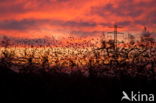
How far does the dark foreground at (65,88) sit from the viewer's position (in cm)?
597

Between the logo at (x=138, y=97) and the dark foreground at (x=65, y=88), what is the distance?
126 millimetres

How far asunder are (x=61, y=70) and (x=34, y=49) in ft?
9.44

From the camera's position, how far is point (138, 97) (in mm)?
6582

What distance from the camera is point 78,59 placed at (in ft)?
35.4

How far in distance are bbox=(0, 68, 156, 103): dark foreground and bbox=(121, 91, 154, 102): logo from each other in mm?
126

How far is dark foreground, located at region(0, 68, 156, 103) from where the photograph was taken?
597 cm

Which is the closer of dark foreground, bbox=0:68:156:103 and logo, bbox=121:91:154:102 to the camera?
dark foreground, bbox=0:68:156:103

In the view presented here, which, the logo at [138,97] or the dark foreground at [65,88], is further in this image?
the logo at [138,97]

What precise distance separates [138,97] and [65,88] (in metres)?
1.98

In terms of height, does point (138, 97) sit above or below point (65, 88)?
below

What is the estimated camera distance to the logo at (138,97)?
6.39 metres

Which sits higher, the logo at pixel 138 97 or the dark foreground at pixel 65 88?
the dark foreground at pixel 65 88

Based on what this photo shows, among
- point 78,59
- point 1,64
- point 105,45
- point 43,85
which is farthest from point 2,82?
point 105,45

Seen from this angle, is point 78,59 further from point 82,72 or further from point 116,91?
point 116,91
